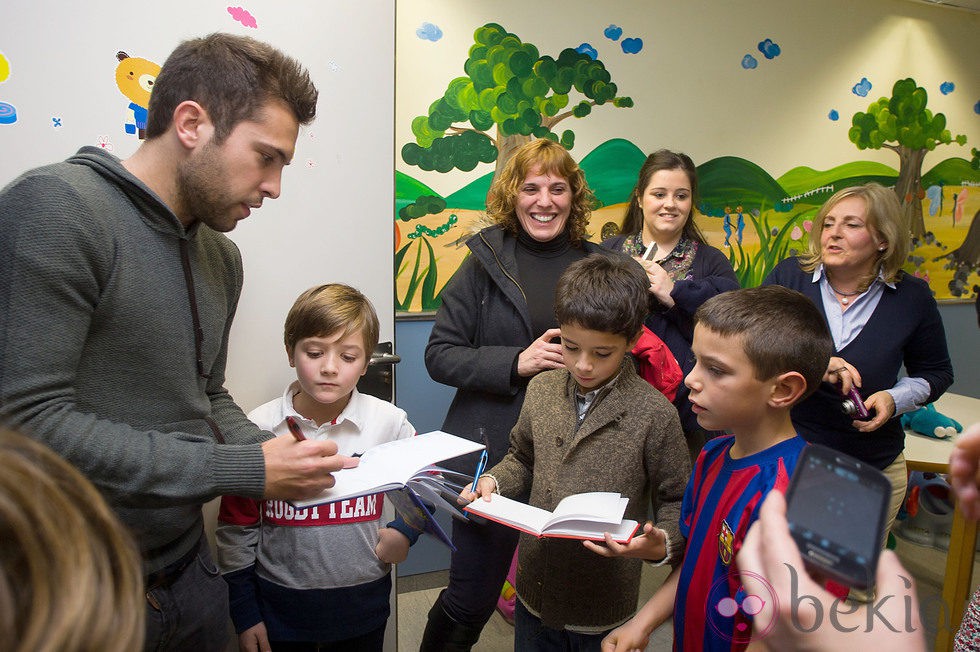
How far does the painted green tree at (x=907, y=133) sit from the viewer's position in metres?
3.58

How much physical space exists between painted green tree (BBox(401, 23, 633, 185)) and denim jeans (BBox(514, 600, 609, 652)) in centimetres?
191

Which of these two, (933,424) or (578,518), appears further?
(933,424)

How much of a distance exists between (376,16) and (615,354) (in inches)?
48.4

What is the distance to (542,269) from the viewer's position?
6.02 ft

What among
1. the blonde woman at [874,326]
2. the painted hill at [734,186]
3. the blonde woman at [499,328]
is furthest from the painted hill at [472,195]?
the blonde woman at [874,326]

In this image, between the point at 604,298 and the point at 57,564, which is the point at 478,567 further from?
the point at 57,564

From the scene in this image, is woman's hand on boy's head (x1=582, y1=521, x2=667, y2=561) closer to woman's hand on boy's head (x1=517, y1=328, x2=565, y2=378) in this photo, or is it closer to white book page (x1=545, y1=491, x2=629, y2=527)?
white book page (x1=545, y1=491, x2=629, y2=527)

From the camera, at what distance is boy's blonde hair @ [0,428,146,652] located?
1.26ft

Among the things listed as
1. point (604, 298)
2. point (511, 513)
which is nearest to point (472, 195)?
point (604, 298)

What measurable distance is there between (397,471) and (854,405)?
1322 millimetres

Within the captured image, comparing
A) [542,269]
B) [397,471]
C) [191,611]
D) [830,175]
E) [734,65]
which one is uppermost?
[734,65]

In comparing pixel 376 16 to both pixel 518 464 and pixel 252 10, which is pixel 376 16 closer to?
pixel 252 10

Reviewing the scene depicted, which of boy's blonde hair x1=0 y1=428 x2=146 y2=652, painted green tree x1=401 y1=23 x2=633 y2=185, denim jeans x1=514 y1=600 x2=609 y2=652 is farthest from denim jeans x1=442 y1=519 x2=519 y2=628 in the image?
painted green tree x1=401 y1=23 x2=633 y2=185

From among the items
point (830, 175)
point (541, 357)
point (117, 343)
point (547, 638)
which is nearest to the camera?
point (117, 343)
